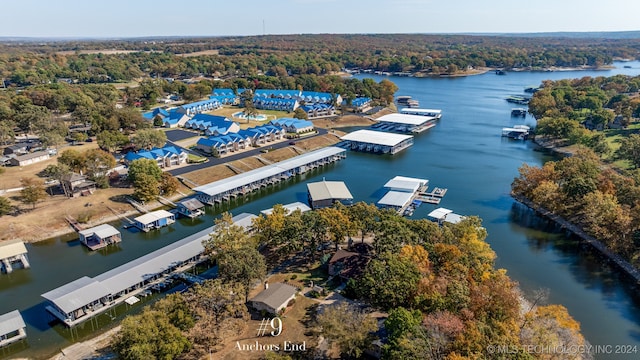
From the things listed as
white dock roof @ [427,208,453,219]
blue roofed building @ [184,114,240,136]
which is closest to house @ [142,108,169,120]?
blue roofed building @ [184,114,240,136]

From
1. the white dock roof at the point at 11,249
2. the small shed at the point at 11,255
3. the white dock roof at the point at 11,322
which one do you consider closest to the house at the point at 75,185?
the white dock roof at the point at 11,249

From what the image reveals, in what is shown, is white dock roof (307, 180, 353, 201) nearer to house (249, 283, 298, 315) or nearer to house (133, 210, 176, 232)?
house (133, 210, 176, 232)

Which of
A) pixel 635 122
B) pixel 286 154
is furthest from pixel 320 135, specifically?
pixel 635 122

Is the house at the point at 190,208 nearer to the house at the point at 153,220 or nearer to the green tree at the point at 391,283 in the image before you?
the house at the point at 153,220

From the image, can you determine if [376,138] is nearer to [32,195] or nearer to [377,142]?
[377,142]

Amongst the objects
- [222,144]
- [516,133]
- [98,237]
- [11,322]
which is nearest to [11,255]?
[98,237]
